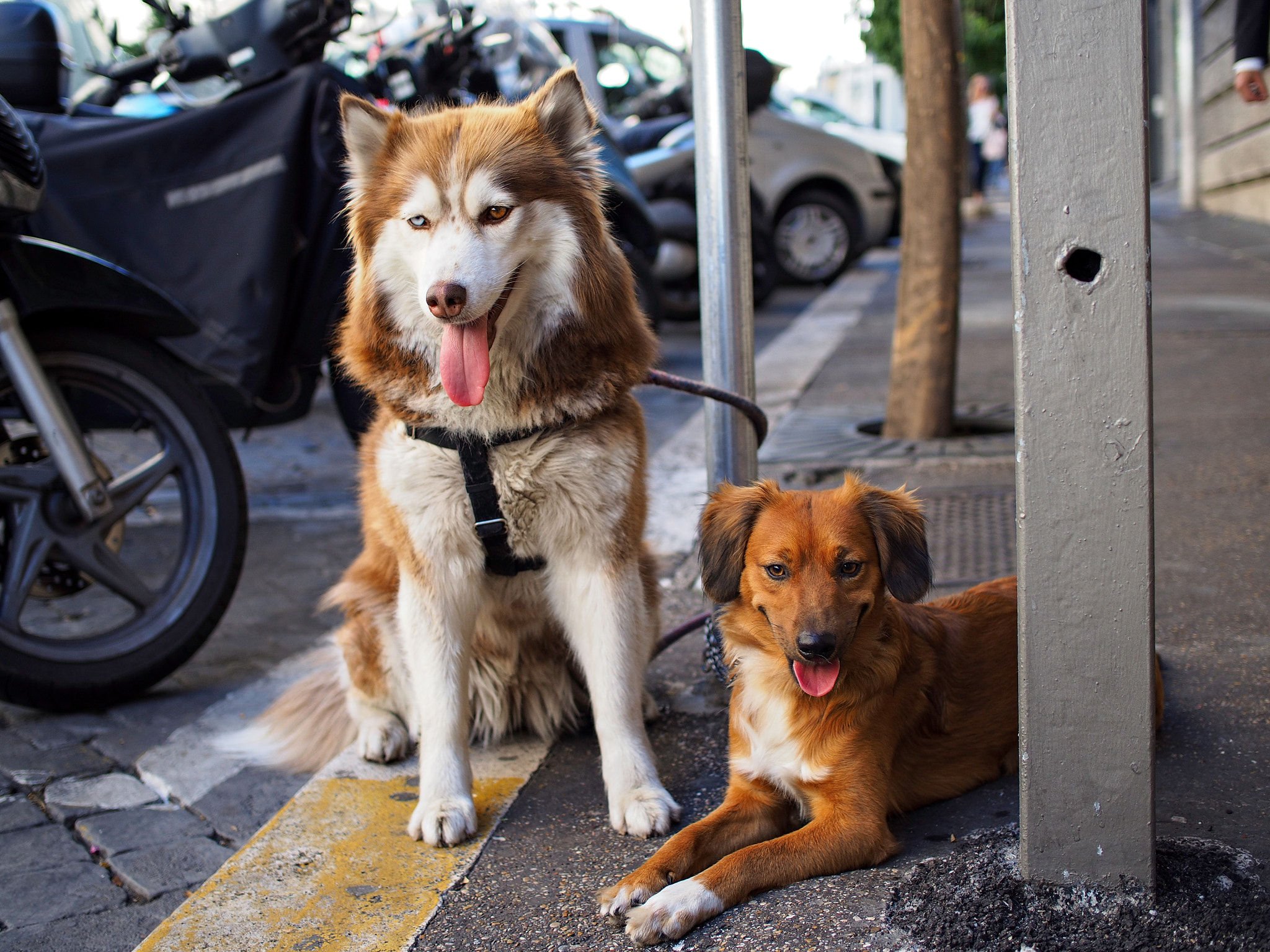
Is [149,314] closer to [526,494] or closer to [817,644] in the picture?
[526,494]

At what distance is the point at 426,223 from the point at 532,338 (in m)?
0.34

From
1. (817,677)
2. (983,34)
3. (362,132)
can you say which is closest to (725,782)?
(817,677)

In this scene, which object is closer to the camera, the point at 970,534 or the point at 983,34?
the point at 970,534

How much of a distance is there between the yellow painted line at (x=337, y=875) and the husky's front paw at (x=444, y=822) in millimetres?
19

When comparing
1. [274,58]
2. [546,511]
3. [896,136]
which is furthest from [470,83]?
[896,136]

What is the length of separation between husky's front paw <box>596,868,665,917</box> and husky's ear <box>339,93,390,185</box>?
162cm

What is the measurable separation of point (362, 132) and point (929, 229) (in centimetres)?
348

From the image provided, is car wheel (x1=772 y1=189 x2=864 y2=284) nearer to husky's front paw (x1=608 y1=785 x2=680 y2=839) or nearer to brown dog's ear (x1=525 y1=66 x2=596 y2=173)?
brown dog's ear (x1=525 y1=66 x2=596 y2=173)

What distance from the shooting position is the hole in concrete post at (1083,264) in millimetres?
1550

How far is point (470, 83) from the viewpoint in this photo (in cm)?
602

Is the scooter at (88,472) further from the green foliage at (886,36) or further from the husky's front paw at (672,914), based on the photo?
the green foliage at (886,36)

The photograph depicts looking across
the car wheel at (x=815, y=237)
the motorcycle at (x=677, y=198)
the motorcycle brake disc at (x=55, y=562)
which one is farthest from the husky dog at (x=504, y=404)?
the car wheel at (x=815, y=237)

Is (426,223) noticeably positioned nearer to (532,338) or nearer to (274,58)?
(532,338)

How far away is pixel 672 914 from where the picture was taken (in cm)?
184
